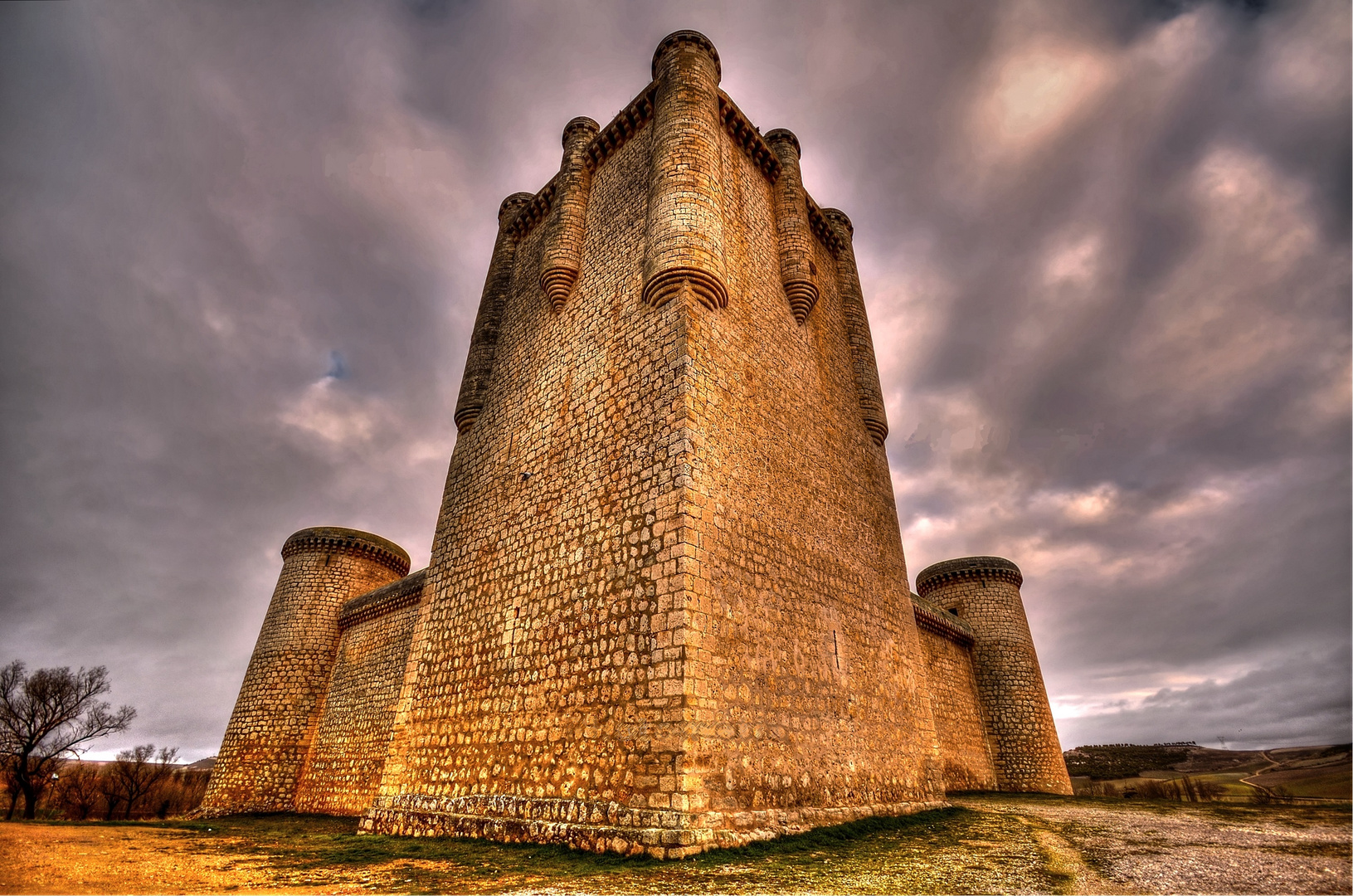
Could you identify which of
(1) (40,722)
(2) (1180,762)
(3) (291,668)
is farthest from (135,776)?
(2) (1180,762)

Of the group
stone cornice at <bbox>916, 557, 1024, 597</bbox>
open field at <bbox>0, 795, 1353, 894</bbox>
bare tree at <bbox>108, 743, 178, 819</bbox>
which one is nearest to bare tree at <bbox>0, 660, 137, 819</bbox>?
bare tree at <bbox>108, 743, 178, 819</bbox>

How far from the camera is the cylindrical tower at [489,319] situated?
11602 mm

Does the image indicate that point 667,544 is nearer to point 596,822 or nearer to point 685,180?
point 596,822

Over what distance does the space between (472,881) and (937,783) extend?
28.4ft

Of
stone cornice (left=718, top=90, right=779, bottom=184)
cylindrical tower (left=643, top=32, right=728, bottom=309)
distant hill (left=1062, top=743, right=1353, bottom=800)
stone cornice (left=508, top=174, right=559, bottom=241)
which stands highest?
stone cornice (left=508, top=174, right=559, bottom=241)

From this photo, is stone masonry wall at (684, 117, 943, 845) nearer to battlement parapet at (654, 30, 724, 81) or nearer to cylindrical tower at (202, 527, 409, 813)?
battlement parapet at (654, 30, 724, 81)

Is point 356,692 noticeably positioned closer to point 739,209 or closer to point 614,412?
point 614,412

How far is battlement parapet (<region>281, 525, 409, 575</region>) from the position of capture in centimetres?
1812

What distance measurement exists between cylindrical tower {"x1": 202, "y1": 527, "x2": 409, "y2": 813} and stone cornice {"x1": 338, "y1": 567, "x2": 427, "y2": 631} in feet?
2.71

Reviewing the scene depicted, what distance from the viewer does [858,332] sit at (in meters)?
13.6

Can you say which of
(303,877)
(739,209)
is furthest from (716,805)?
(739,209)

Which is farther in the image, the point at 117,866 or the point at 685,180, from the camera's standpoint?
the point at 685,180

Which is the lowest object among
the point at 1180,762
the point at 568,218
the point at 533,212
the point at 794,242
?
the point at 1180,762

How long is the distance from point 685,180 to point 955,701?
16547mm
